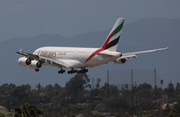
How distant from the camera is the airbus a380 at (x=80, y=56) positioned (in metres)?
118

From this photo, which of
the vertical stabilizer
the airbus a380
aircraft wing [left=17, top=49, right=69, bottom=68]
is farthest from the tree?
the vertical stabilizer

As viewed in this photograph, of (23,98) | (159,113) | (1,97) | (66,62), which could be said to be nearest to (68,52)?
(66,62)

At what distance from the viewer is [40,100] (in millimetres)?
150750

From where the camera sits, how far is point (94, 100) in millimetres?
145375

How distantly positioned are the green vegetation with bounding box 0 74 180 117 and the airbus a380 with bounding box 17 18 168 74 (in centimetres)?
736

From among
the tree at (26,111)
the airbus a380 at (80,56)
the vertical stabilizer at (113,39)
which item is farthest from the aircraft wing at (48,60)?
the tree at (26,111)

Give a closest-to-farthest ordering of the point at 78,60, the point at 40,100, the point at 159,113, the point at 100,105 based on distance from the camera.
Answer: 1. the point at 159,113
2. the point at 78,60
3. the point at 100,105
4. the point at 40,100

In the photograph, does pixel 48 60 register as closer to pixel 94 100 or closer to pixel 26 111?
pixel 94 100

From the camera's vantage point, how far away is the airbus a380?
118 metres

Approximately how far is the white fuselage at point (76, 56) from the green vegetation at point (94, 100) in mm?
8831

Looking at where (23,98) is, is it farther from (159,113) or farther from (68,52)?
(159,113)

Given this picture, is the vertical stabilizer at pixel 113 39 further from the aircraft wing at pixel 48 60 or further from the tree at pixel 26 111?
the tree at pixel 26 111

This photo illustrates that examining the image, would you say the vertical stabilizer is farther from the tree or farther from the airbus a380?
the tree

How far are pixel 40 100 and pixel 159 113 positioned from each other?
42338 millimetres
